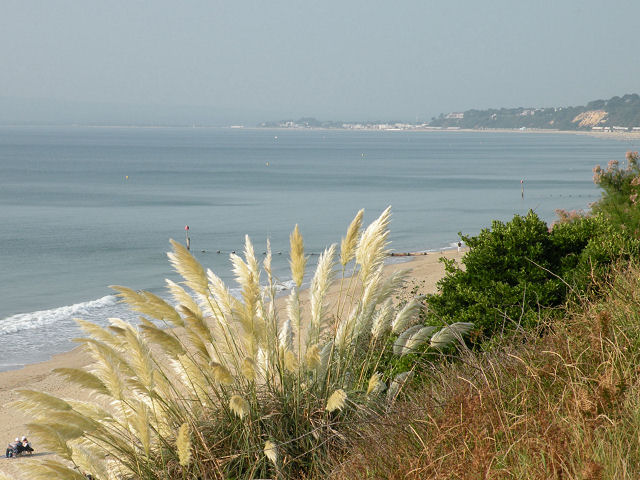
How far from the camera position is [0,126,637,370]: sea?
25797mm

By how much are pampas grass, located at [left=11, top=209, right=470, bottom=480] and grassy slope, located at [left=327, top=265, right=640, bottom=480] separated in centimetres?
36

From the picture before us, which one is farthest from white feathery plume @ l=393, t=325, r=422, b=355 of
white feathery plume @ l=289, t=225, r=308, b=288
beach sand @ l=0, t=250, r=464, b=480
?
beach sand @ l=0, t=250, r=464, b=480

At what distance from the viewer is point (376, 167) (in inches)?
4085

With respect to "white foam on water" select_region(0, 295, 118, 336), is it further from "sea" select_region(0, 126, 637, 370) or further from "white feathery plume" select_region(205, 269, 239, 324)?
"white feathery plume" select_region(205, 269, 239, 324)

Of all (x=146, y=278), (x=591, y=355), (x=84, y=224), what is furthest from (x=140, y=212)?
(x=591, y=355)

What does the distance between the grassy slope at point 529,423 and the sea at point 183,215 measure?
50.8 inches

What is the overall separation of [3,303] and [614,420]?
25568 mm

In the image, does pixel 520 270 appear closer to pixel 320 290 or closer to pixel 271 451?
pixel 320 290

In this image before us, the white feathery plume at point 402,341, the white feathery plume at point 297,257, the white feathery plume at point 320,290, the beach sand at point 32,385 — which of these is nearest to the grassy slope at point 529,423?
the white feathery plume at point 402,341

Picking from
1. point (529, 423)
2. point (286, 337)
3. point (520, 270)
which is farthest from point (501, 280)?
point (529, 423)

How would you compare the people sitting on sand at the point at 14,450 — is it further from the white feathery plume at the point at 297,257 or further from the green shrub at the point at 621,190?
the green shrub at the point at 621,190

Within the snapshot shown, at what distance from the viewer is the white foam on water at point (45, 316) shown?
866 inches

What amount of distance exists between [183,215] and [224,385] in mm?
46321

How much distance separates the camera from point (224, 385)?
13.6 ft
